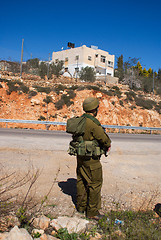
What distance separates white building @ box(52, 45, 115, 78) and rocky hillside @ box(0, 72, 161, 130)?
60.1 feet

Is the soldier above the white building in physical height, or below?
below

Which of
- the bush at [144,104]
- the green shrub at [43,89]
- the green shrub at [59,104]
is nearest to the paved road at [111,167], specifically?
Result: the green shrub at [59,104]

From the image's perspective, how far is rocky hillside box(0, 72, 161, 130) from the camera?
22.5 meters

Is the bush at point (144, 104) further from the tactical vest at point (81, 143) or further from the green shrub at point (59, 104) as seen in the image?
the tactical vest at point (81, 143)

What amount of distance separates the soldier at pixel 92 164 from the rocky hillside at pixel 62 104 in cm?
1735

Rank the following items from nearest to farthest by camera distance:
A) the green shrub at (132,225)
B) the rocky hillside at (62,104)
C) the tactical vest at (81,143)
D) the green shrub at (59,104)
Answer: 1. the green shrub at (132,225)
2. the tactical vest at (81,143)
3. the rocky hillside at (62,104)
4. the green shrub at (59,104)

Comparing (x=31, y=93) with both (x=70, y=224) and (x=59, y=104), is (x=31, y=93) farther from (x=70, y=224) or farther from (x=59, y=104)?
(x=70, y=224)

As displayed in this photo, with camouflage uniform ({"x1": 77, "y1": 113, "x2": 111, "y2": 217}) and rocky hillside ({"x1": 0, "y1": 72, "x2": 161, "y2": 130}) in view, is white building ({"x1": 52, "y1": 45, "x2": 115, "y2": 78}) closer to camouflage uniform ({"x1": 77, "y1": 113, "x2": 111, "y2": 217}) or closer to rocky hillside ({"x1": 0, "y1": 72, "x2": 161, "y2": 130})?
rocky hillside ({"x1": 0, "y1": 72, "x2": 161, "y2": 130})

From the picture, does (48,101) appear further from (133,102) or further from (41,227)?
(41,227)

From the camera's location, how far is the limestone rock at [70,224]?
122 inches

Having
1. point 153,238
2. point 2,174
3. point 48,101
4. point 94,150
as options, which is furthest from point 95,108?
point 48,101

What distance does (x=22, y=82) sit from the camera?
2623 centimetres

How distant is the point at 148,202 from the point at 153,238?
1.42m

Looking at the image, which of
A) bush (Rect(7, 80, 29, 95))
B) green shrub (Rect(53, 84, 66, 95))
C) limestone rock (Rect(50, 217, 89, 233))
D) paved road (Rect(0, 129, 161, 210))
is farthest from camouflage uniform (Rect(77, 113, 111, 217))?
green shrub (Rect(53, 84, 66, 95))
